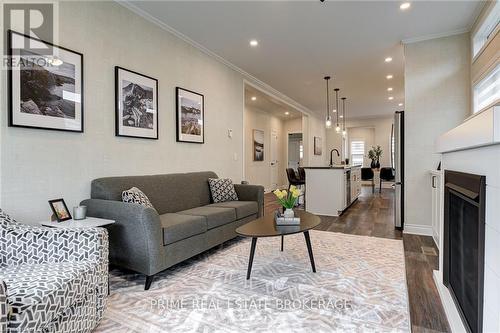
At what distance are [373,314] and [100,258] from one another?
1831 mm

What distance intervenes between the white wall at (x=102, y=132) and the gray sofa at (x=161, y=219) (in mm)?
217

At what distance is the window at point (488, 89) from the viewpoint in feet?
9.67

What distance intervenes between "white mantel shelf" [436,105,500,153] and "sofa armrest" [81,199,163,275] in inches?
84.0

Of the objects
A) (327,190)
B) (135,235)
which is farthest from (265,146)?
(135,235)

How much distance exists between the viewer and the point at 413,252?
315 cm

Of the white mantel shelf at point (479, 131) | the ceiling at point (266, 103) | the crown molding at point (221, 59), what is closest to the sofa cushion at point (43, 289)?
the white mantel shelf at point (479, 131)

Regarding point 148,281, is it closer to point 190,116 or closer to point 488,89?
point 190,116

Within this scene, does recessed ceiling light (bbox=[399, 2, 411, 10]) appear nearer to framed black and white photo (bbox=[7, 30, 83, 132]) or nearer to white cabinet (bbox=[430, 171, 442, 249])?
white cabinet (bbox=[430, 171, 442, 249])

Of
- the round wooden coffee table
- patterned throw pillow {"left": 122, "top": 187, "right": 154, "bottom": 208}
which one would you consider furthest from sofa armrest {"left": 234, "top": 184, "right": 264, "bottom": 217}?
patterned throw pillow {"left": 122, "top": 187, "right": 154, "bottom": 208}

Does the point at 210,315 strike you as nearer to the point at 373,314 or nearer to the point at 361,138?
the point at 373,314

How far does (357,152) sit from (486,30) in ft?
27.9

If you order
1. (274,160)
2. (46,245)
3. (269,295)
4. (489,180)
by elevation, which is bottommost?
(269,295)

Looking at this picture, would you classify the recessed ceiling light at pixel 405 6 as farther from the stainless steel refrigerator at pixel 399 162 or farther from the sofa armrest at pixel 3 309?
the sofa armrest at pixel 3 309

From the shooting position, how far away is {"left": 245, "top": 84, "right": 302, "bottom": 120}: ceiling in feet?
20.8
